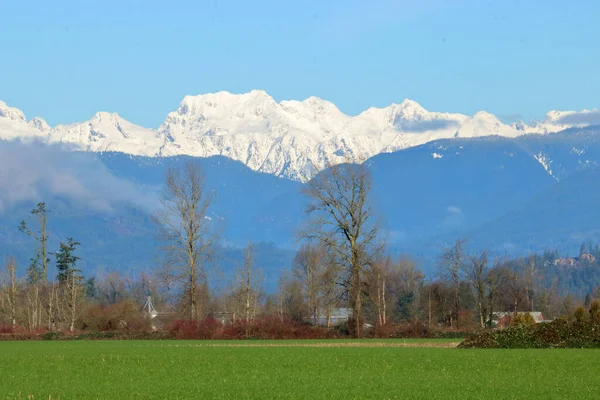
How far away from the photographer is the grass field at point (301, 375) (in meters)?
31.7

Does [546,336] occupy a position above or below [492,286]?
below

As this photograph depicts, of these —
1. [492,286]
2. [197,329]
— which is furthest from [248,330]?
[492,286]

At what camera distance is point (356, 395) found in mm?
31047

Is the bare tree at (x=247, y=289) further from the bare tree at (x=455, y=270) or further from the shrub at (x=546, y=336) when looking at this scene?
the shrub at (x=546, y=336)

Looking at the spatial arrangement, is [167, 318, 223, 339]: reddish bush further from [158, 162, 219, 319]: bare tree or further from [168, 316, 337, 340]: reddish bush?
[158, 162, 219, 319]: bare tree

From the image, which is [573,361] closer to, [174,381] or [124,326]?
[174,381]

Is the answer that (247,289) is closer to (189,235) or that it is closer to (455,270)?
(455,270)

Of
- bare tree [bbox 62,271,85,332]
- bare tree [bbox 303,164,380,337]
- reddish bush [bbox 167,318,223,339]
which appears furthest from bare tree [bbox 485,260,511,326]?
bare tree [bbox 62,271,85,332]

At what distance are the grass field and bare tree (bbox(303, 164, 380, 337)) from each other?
1058 inches

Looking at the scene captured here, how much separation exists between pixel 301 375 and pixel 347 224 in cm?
4151

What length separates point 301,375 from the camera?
37.9m

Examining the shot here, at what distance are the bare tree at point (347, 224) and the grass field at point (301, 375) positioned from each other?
26.9 meters

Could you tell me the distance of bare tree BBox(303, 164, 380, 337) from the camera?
254ft

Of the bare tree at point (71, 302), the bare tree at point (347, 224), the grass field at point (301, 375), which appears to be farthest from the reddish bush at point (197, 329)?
the bare tree at point (71, 302)
